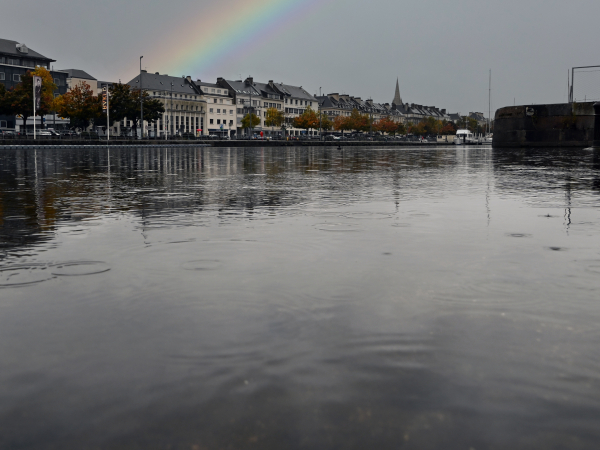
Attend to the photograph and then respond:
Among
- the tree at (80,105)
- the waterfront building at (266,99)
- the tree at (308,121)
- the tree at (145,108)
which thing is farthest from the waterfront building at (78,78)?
the tree at (80,105)

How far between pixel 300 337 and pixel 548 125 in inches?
1560

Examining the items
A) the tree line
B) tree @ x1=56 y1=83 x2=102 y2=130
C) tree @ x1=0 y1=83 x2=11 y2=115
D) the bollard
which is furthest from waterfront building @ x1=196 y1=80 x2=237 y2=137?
the bollard

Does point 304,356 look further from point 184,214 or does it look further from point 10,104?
point 10,104

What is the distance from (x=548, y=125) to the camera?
38406 mm

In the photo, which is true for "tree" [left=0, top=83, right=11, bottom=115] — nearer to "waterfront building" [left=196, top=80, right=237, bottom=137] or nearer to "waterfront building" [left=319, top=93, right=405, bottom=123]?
"waterfront building" [left=196, top=80, right=237, bottom=137]

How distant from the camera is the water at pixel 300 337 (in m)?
2.01

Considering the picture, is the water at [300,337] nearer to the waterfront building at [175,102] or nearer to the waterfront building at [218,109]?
the waterfront building at [175,102]

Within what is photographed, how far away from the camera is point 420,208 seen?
832 cm

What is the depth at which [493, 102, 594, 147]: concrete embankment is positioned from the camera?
36.8 m

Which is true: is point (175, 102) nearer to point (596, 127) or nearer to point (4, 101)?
point (4, 101)

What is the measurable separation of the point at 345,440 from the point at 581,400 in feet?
3.12

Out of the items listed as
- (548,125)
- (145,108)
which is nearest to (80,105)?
(145,108)

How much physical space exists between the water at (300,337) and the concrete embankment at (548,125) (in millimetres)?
34089

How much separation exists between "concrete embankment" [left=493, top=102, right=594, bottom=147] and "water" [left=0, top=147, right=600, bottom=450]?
34.1 m
